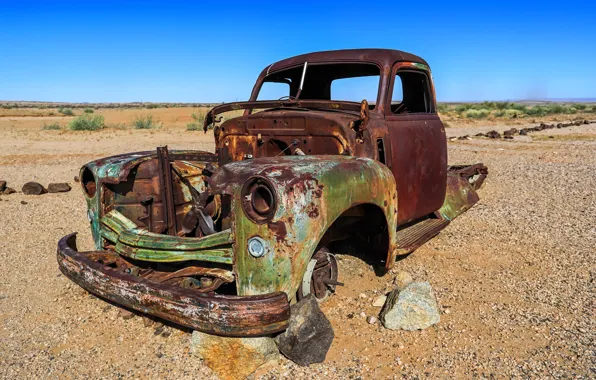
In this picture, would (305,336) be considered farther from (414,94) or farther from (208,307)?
(414,94)

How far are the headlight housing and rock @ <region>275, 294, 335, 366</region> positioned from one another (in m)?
0.60

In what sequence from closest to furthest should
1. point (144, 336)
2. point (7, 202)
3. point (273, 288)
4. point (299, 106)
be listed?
point (273, 288), point (144, 336), point (299, 106), point (7, 202)

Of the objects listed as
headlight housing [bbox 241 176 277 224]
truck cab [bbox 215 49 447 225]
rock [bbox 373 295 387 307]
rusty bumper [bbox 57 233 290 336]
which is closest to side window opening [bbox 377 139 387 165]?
truck cab [bbox 215 49 447 225]

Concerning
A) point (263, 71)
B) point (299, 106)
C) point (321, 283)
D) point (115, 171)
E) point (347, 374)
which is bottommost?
point (347, 374)

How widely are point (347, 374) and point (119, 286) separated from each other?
1.41 meters

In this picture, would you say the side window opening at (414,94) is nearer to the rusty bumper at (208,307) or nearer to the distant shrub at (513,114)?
the rusty bumper at (208,307)

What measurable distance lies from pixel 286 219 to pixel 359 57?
2.19m

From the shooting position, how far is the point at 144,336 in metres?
3.19

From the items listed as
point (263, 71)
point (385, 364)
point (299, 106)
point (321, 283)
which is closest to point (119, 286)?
point (321, 283)

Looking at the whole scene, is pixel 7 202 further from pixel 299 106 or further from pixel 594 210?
pixel 594 210

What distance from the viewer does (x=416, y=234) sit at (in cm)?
435

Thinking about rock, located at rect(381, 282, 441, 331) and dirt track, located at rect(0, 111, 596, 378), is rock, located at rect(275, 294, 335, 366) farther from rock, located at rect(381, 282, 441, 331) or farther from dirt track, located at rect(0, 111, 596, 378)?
rock, located at rect(381, 282, 441, 331)

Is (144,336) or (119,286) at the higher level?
(119,286)

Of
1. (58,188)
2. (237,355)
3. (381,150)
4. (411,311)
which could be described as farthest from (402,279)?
(58,188)
